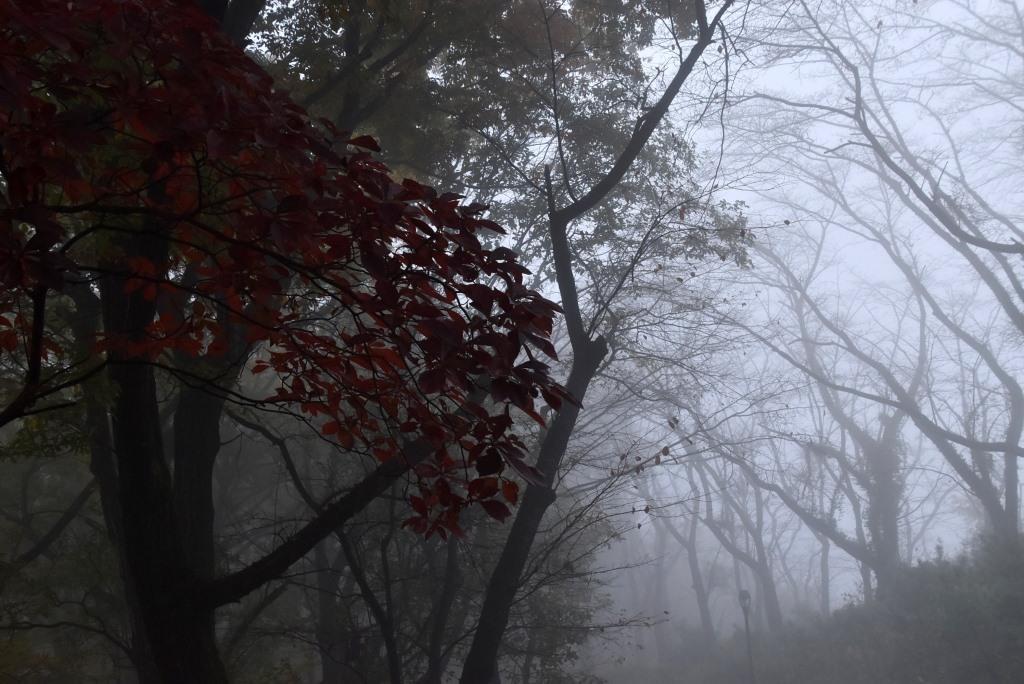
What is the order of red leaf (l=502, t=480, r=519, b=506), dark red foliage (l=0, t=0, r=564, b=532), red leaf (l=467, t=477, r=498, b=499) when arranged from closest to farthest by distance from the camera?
1. dark red foliage (l=0, t=0, r=564, b=532)
2. red leaf (l=467, t=477, r=498, b=499)
3. red leaf (l=502, t=480, r=519, b=506)

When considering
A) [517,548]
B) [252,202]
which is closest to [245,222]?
[252,202]

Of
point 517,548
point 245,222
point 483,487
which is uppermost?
point 245,222

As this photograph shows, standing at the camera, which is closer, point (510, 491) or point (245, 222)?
point (245, 222)

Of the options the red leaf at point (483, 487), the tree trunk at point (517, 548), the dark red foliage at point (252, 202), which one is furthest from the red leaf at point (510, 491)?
the tree trunk at point (517, 548)

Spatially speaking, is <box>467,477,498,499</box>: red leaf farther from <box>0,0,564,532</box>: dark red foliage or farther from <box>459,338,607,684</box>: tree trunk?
<box>459,338,607,684</box>: tree trunk

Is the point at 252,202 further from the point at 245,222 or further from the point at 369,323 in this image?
the point at 369,323

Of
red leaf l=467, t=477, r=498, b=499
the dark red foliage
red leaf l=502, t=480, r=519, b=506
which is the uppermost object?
the dark red foliage

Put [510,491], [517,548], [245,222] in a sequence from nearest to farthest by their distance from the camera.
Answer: [245,222] < [510,491] < [517,548]

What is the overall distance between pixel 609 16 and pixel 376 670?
7.40 meters

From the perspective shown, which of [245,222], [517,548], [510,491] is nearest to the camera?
[245,222]

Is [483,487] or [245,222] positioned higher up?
[245,222]

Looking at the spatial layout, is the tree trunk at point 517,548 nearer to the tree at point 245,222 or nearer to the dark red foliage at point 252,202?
the tree at point 245,222

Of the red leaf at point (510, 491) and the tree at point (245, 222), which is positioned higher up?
the tree at point (245, 222)

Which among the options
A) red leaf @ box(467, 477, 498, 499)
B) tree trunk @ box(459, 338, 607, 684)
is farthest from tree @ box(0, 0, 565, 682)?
tree trunk @ box(459, 338, 607, 684)
